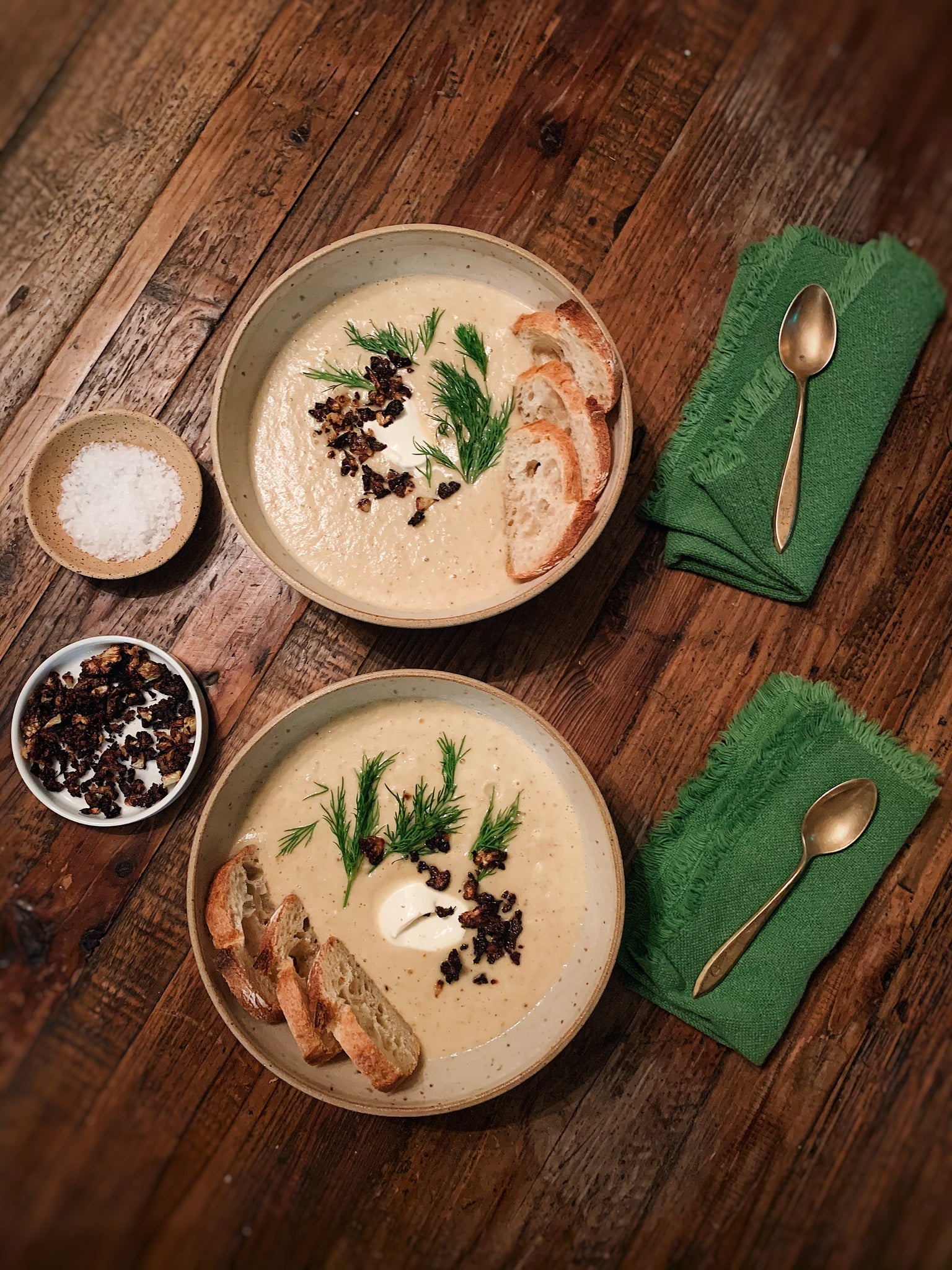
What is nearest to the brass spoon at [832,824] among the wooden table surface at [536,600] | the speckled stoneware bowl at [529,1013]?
the wooden table surface at [536,600]

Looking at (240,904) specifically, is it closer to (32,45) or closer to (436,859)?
(436,859)

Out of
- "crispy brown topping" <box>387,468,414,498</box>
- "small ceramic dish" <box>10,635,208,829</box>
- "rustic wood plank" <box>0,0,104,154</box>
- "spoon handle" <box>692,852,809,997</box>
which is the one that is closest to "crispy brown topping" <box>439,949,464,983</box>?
"spoon handle" <box>692,852,809,997</box>

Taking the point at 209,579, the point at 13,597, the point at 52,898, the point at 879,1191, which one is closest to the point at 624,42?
the point at 209,579

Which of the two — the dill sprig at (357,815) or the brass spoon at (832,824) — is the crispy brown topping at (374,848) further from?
the brass spoon at (832,824)

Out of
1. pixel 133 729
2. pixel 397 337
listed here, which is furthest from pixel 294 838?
pixel 397 337

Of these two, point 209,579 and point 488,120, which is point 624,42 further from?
point 209,579
